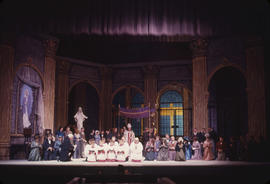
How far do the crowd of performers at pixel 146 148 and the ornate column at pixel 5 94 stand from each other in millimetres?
1003

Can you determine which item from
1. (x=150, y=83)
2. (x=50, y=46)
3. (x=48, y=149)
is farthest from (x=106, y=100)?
(x=48, y=149)

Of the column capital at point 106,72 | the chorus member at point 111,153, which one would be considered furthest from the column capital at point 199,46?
the chorus member at point 111,153

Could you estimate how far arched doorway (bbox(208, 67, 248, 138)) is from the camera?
16.6 meters

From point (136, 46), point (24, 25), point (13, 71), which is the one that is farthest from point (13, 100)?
point (136, 46)

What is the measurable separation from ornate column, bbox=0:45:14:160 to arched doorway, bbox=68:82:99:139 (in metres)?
6.90

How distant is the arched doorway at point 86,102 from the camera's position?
18969mm

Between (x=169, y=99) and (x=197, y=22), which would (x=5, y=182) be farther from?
(x=169, y=99)

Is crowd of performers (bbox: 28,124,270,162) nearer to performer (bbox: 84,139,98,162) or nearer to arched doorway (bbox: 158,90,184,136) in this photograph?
performer (bbox: 84,139,98,162)

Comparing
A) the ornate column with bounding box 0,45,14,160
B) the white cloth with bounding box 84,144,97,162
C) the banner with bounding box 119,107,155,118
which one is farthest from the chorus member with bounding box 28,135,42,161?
the banner with bounding box 119,107,155,118

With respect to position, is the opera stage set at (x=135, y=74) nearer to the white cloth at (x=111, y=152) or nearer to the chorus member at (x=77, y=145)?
the white cloth at (x=111, y=152)

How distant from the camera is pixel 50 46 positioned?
14898mm

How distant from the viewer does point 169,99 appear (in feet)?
60.7

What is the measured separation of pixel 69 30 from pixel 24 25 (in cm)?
113

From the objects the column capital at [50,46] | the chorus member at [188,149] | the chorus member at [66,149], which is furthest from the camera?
the column capital at [50,46]
